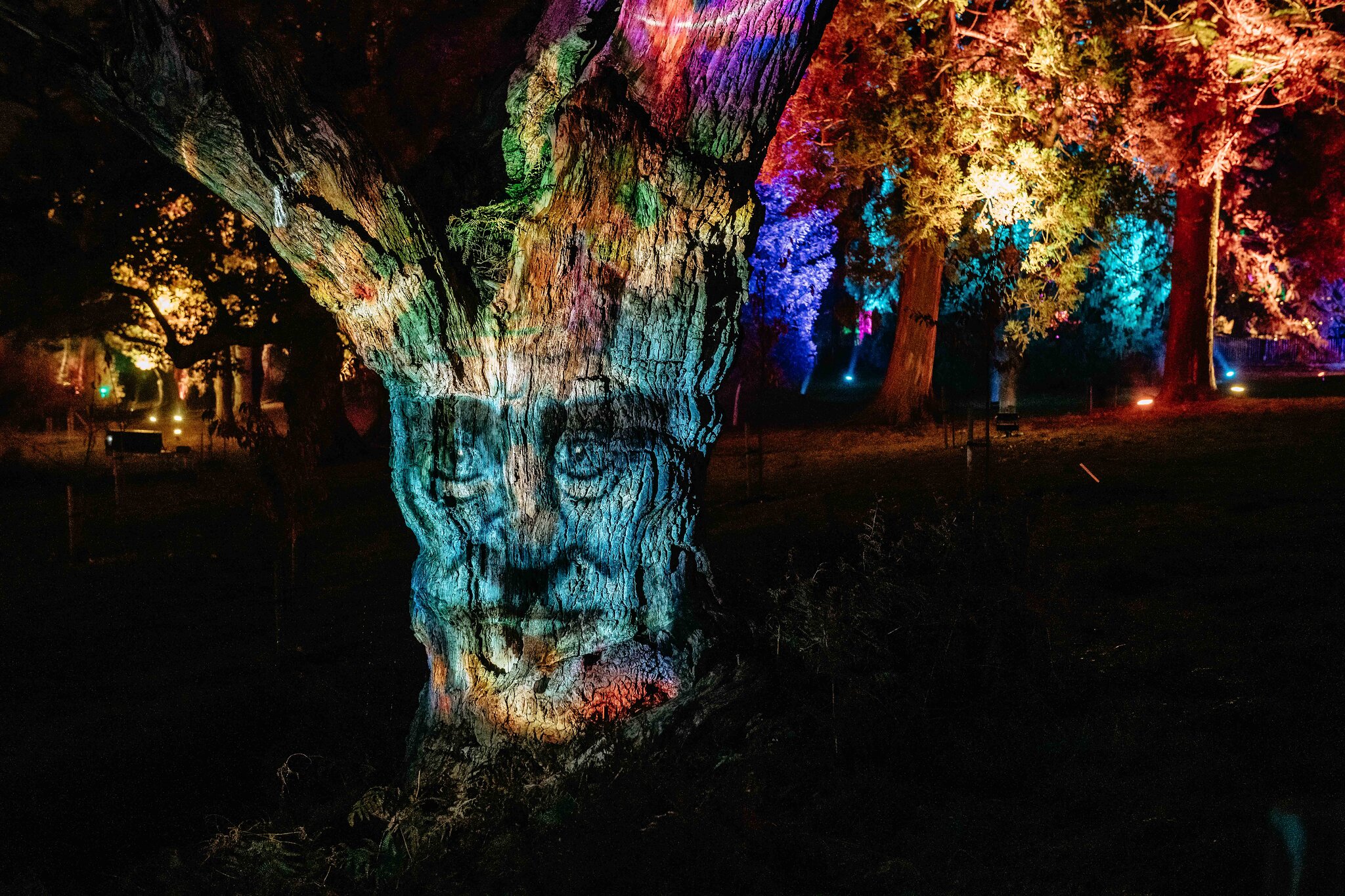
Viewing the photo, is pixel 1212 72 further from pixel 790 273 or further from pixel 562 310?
pixel 790 273

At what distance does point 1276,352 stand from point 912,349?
24.6 meters

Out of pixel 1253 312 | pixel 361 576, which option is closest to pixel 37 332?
pixel 361 576

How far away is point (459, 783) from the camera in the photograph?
4.45m

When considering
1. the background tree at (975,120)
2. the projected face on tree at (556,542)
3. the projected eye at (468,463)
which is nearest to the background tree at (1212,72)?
the background tree at (975,120)

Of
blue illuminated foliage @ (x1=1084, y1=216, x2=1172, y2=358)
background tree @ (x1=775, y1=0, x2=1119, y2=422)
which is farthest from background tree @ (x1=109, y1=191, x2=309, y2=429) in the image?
blue illuminated foliage @ (x1=1084, y1=216, x2=1172, y2=358)

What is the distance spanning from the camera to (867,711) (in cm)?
462

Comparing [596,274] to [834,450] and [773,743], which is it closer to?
[773,743]

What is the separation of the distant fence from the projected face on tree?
37375 mm

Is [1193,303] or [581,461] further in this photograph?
[1193,303]

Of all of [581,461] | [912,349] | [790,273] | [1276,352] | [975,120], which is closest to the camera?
[581,461]

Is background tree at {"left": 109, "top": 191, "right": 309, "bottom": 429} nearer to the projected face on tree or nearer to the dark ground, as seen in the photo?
the dark ground

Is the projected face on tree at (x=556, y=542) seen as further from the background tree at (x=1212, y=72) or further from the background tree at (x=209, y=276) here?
the background tree at (x=209, y=276)

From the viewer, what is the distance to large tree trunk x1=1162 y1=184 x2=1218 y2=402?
65.8ft

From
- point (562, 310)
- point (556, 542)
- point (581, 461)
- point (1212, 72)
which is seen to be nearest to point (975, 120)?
point (1212, 72)
